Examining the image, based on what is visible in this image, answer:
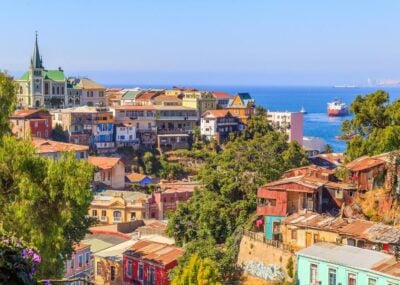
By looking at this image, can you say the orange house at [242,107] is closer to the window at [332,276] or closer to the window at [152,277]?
the window at [152,277]

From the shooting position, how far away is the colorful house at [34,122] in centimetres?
5706

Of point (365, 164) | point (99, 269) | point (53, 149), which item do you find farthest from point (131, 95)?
point (365, 164)

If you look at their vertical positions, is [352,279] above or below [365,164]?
below

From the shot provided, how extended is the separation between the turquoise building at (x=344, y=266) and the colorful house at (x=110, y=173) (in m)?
32.2

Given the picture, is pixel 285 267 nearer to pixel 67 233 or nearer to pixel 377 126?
pixel 67 233

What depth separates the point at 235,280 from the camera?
83.2 feet

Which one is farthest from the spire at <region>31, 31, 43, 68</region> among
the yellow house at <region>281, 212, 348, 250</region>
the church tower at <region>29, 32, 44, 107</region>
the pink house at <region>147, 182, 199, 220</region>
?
the yellow house at <region>281, 212, 348, 250</region>

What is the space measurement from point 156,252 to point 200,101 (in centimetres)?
4548

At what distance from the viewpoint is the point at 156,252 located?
27.5 meters

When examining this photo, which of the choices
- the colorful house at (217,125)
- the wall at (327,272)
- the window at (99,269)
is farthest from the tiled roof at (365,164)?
the colorful house at (217,125)

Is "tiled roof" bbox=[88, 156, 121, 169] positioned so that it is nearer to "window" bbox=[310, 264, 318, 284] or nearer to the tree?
"window" bbox=[310, 264, 318, 284]

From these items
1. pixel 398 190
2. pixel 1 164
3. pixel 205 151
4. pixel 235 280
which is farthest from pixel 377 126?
pixel 205 151

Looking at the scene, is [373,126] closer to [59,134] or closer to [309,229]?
[309,229]

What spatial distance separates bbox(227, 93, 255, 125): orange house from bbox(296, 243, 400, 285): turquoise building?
47.1 meters
